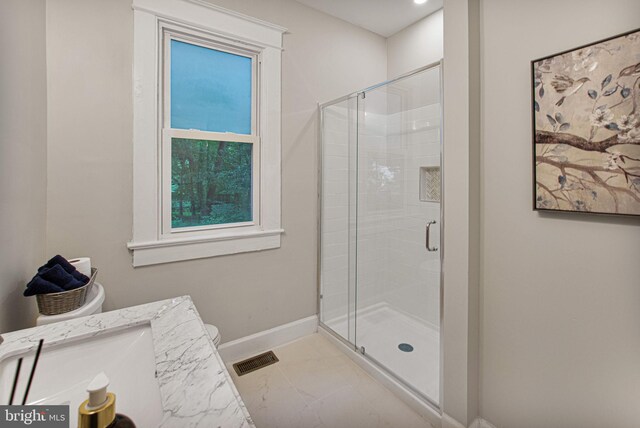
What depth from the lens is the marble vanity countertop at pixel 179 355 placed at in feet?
2.03

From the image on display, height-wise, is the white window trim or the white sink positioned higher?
the white window trim

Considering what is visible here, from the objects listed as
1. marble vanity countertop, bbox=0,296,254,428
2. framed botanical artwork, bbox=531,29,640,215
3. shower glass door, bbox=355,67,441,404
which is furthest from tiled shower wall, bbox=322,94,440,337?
marble vanity countertop, bbox=0,296,254,428

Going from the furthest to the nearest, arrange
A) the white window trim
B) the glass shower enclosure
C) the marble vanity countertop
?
the glass shower enclosure → the white window trim → the marble vanity countertop

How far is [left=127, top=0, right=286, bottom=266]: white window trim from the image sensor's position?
5.72ft

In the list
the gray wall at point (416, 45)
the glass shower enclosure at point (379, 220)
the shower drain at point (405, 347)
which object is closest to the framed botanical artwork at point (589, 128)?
the glass shower enclosure at point (379, 220)

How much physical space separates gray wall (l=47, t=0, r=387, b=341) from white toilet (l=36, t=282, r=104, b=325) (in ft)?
0.93

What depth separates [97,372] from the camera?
888mm

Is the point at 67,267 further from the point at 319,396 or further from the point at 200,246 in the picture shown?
the point at 319,396

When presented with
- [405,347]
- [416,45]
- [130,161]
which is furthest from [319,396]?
[416,45]

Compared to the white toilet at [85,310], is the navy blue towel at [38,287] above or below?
above

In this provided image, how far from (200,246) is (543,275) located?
1.89 meters

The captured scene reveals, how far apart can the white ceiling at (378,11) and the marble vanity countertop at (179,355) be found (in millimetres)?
2372

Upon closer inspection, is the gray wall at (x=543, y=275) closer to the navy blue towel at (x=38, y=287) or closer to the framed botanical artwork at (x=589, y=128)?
the framed botanical artwork at (x=589, y=128)

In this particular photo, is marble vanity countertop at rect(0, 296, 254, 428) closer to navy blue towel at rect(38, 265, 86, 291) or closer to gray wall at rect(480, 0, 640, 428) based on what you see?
navy blue towel at rect(38, 265, 86, 291)
